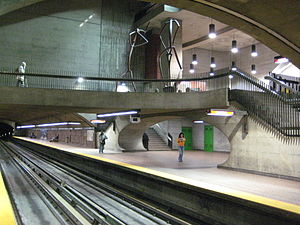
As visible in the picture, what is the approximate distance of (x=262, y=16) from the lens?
4.58 meters

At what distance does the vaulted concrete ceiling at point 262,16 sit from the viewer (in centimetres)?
425

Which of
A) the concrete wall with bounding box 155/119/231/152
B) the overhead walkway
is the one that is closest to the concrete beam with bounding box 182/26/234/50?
the concrete wall with bounding box 155/119/231/152

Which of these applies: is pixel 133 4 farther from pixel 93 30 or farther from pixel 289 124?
pixel 289 124

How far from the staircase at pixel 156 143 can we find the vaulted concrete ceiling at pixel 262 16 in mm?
18721

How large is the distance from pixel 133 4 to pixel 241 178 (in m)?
21.1

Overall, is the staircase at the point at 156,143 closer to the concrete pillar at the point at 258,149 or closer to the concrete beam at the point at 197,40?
the concrete beam at the point at 197,40

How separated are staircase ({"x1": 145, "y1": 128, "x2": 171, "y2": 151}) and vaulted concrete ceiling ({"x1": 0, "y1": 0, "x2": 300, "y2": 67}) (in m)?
18.7

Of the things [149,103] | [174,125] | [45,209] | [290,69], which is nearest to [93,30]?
[174,125]

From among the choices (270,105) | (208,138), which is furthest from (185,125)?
(270,105)

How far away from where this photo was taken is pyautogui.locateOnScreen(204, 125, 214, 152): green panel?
24.5m

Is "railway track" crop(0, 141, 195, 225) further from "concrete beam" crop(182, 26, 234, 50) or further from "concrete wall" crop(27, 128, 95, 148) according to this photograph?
"concrete beam" crop(182, 26, 234, 50)

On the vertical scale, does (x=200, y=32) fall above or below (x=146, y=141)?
above

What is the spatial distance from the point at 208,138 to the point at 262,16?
68.9ft

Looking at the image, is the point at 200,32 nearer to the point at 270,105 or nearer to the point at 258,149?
the point at 270,105
